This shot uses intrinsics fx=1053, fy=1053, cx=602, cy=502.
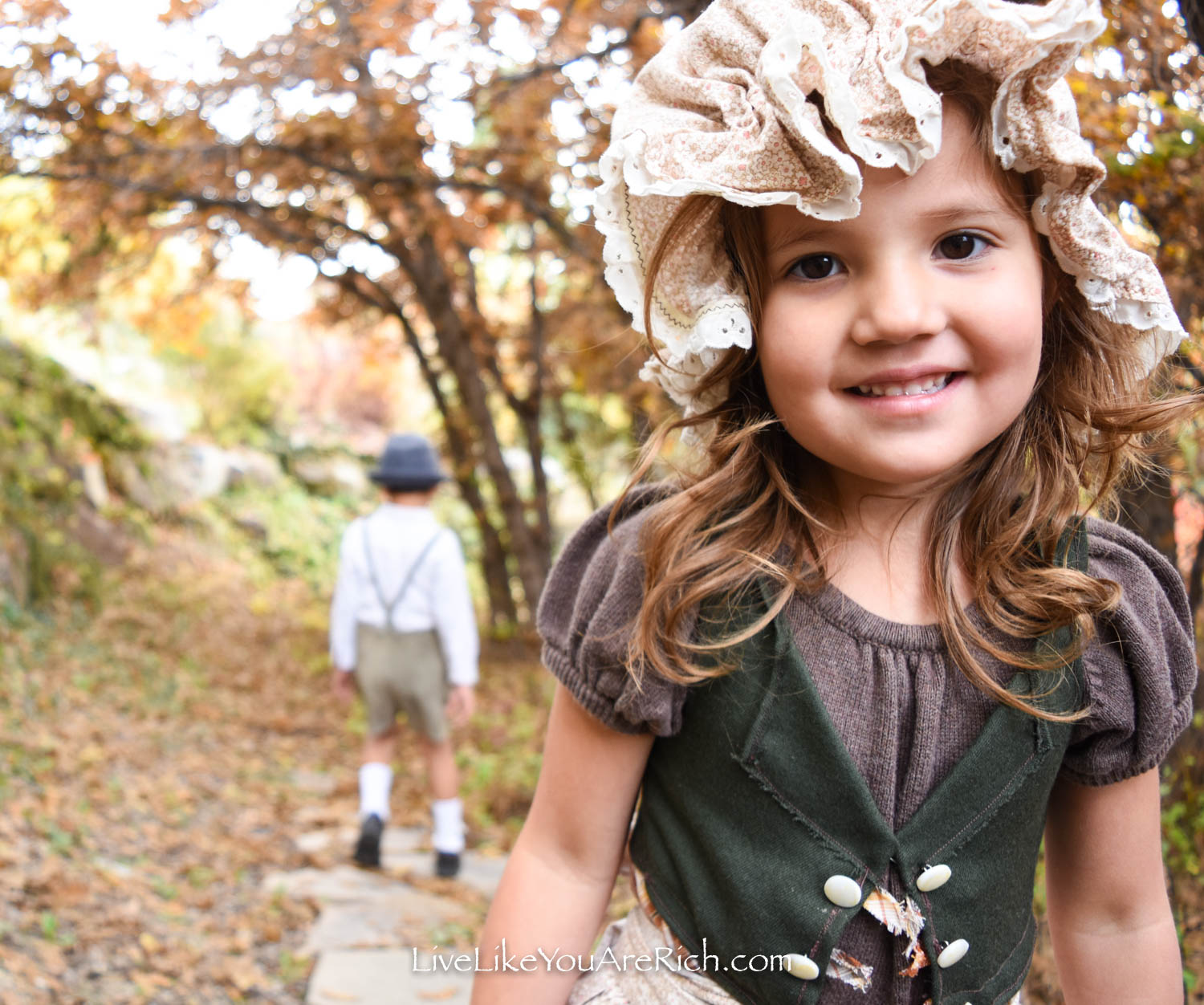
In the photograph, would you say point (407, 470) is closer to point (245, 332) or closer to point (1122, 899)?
point (1122, 899)

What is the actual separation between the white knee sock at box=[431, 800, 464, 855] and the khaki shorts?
30cm

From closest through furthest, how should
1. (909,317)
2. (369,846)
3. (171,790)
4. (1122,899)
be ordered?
(909,317)
(1122,899)
(369,846)
(171,790)

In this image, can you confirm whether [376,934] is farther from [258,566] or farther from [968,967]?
[258,566]

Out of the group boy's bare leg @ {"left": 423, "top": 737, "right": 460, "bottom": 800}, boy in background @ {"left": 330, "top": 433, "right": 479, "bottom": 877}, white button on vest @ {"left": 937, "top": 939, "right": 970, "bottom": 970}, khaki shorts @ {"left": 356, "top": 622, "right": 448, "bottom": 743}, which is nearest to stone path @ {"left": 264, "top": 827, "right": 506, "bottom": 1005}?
boy in background @ {"left": 330, "top": 433, "right": 479, "bottom": 877}

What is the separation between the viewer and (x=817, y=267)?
1.20 metres

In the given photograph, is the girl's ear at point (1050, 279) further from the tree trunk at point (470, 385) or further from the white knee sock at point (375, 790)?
the tree trunk at point (470, 385)

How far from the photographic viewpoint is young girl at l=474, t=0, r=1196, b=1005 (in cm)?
115

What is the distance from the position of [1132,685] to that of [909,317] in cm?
56

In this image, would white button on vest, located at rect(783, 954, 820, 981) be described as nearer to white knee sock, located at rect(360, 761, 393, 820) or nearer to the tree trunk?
white knee sock, located at rect(360, 761, 393, 820)

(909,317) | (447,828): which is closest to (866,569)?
(909,317)

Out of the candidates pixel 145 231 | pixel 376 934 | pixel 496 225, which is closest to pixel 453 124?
pixel 496 225

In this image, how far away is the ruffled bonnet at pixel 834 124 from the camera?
1087 millimetres

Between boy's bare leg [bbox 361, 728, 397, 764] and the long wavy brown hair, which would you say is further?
boy's bare leg [bbox 361, 728, 397, 764]

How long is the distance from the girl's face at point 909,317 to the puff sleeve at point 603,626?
0.30m
